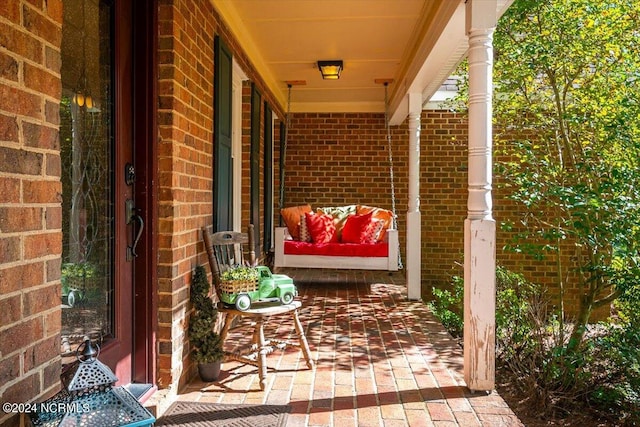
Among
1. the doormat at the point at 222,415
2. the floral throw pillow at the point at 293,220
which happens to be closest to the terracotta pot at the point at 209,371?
the doormat at the point at 222,415

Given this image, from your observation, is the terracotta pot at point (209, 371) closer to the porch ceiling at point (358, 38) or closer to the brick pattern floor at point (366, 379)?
the brick pattern floor at point (366, 379)

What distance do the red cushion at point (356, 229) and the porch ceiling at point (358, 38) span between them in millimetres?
1414

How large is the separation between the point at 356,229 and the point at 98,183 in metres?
3.95

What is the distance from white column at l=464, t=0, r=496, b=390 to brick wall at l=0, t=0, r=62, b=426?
6.71 feet

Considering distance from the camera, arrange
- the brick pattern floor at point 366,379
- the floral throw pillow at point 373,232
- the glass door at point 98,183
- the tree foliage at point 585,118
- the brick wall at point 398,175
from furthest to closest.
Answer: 1. the brick wall at point 398,175
2. the floral throw pillow at point 373,232
3. the tree foliage at point 585,118
4. the brick pattern floor at point 366,379
5. the glass door at point 98,183

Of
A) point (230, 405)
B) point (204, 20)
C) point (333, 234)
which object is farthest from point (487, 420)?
point (333, 234)

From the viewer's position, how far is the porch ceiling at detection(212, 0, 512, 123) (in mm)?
3662

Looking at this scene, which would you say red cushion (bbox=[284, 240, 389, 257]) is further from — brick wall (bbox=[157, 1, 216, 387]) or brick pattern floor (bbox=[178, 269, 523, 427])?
brick wall (bbox=[157, 1, 216, 387])

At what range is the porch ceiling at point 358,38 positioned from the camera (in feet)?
12.0

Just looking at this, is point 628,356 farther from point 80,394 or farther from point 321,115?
point 321,115

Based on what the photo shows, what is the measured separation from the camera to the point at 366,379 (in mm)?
2912

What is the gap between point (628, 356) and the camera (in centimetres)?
357

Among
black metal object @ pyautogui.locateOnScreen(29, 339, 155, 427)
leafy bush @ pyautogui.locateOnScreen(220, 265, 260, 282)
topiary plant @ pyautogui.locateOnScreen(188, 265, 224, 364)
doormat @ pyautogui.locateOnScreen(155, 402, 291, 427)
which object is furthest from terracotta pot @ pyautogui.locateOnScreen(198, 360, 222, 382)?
black metal object @ pyautogui.locateOnScreen(29, 339, 155, 427)

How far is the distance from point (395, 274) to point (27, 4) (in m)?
6.24
